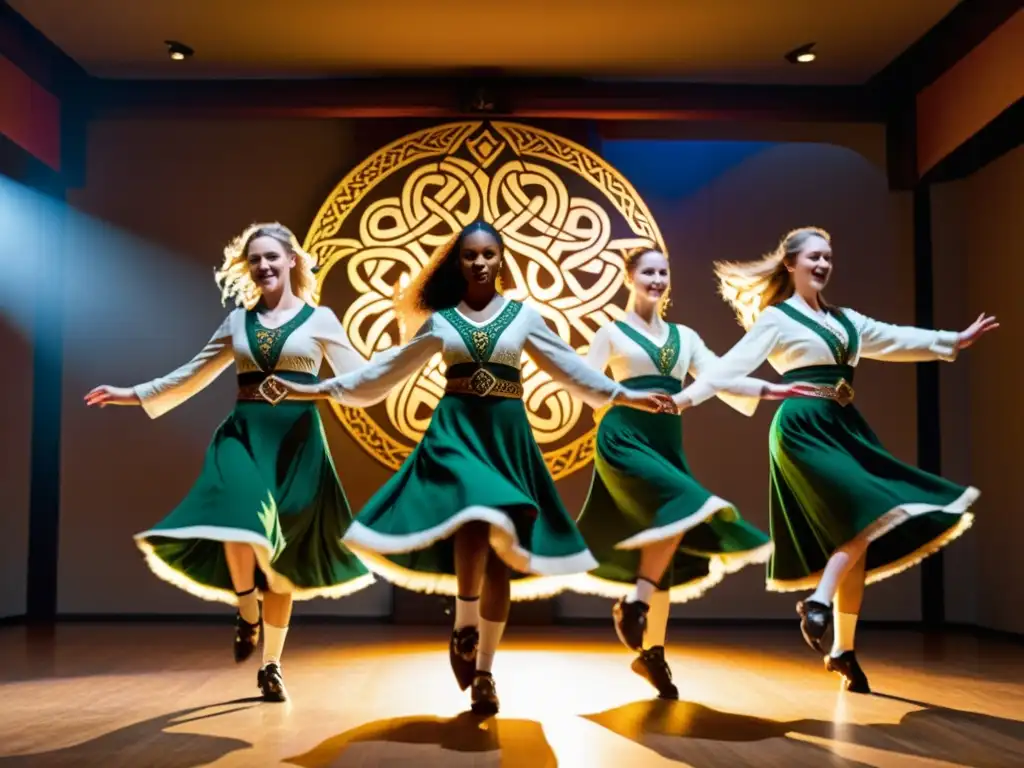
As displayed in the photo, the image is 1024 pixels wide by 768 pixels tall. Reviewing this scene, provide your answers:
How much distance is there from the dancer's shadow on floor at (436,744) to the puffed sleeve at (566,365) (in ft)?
3.14

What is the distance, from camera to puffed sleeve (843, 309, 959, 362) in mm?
3930

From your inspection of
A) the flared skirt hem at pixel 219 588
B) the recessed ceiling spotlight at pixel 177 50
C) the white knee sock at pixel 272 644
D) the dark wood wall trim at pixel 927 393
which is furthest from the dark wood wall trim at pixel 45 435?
the dark wood wall trim at pixel 927 393

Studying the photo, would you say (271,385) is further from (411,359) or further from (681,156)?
(681,156)

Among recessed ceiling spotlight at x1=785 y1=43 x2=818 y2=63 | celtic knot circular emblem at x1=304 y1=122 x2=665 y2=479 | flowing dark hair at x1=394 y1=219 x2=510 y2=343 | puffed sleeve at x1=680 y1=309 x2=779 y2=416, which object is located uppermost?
recessed ceiling spotlight at x1=785 y1=43 x2=818 y2=63

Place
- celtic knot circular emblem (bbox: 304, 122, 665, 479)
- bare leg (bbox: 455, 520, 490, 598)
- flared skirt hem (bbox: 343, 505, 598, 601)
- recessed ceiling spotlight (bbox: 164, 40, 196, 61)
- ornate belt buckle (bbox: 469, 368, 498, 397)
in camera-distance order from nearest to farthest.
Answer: flared skirt hem (bbox: 343, 505, 598, 601) → bare leg (bbox: 455, 520, 490, 598) → ornate belt buckle (bbox: 469, 368, 498, 397) → recessed ceiling spotlight (bbox: 164, 40, 196, 61) → celtic knot circular emblem (bbox: 304, 122, 665, 479)

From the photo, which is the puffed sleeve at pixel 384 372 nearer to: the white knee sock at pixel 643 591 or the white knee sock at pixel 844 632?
the white knee sock at pixel 643 591

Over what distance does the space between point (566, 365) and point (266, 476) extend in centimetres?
98

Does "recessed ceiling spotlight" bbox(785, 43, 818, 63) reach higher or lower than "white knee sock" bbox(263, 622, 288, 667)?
higher

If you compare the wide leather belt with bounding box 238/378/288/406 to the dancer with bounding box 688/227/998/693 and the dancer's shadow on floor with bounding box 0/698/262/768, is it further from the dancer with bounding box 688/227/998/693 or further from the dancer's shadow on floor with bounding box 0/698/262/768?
the dancer with bounding box 688/227/998/693

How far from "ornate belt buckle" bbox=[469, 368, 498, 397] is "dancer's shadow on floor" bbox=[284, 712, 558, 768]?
0.92 meters

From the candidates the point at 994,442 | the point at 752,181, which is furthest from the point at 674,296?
the point at 994,442

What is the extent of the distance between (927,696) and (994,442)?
2.32 m

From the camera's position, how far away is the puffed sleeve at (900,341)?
3930mm

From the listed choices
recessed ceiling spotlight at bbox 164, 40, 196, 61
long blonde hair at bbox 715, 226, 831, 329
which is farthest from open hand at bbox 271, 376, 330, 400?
recessed ceiling spotlight at bbox 164, 40, 196, 61
